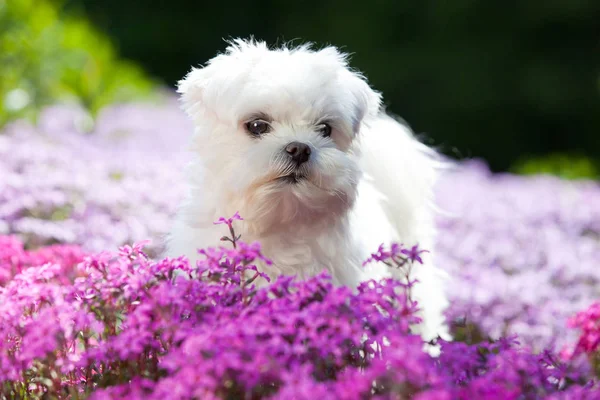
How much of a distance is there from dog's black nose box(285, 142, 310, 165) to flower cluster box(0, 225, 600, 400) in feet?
2.21

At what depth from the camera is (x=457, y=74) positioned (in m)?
14.8

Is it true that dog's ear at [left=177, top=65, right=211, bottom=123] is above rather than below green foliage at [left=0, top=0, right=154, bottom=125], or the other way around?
→ below

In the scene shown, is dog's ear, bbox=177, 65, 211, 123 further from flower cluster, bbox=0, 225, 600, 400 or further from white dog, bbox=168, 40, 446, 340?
flower cluster, bbox=0, 225, 600, 400

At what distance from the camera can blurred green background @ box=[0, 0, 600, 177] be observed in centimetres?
1434

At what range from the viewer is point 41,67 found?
7680mm

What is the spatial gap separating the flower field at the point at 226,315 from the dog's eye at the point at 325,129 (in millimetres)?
498

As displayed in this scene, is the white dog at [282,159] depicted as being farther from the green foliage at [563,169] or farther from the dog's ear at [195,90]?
the green foliage at [563,169]

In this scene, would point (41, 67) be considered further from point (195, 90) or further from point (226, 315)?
point (226, 315)

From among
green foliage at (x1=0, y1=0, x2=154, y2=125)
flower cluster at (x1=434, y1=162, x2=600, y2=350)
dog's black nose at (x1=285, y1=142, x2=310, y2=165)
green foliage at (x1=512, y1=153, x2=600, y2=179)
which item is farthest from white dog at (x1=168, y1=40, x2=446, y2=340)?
green foliage at (x1=512, y1=153, x2=600, y2=179)

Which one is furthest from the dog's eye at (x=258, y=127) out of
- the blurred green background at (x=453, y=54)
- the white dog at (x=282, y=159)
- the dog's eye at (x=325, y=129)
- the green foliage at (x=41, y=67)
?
the blurred green background at (x=453, y=54)

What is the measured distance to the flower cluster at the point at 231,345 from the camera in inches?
70.6

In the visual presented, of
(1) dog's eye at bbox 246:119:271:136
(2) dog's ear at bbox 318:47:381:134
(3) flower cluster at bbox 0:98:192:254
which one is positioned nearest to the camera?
(1) dog's eye at bbox 246:119:271:136

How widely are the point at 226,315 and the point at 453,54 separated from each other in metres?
13.7

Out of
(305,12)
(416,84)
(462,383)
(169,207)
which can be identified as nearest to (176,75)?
(305,12)
